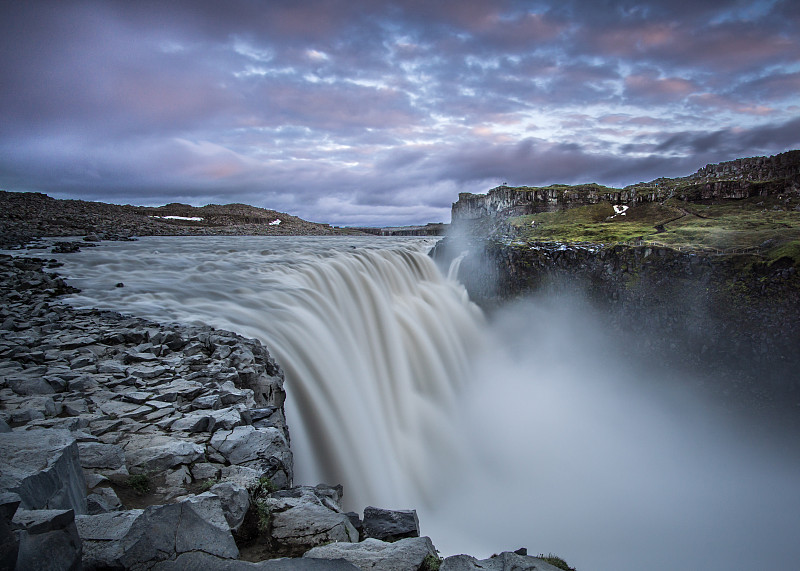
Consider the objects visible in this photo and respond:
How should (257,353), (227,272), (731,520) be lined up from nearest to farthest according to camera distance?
1. (257,353)
2. (731,520)
3. (227,272)

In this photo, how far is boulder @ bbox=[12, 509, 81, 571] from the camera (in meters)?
2.19

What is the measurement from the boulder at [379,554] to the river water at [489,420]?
462 cm

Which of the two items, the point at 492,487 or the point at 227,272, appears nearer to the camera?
the point at 492,487

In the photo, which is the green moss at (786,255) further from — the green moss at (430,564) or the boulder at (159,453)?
the boulder at (159,453)

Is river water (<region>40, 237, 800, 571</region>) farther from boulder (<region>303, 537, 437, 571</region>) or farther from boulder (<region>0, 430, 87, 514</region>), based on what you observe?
boulder (<region>0, 430, 87, 514</region>)

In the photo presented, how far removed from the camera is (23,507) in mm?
2525

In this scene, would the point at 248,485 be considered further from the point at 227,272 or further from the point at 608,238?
the point at 608,238

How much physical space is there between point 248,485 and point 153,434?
1.80m

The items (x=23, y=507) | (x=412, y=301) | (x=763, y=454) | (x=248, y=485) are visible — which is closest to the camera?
(x=23, y=507)

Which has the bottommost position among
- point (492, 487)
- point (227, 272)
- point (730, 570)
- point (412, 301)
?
point (730, 570)

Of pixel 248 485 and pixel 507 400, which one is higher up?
pixel 248 485

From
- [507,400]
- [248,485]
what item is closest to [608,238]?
[507,400]

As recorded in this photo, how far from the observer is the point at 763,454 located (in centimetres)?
1573

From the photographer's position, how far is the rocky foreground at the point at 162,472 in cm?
277
